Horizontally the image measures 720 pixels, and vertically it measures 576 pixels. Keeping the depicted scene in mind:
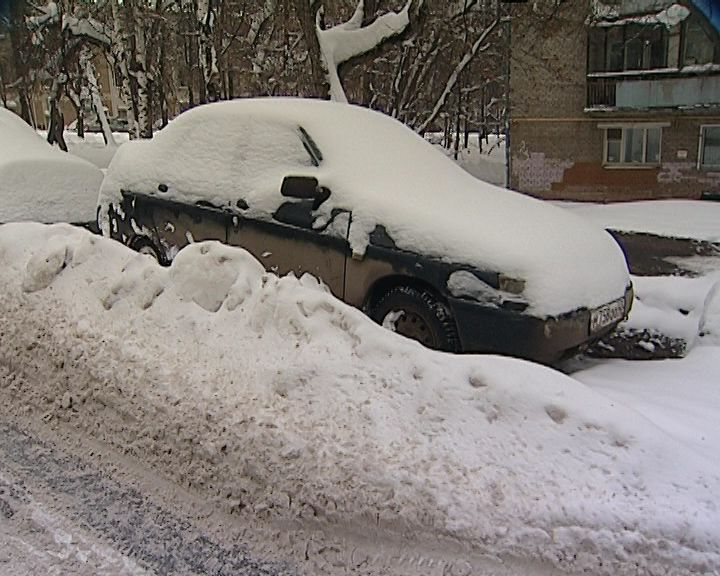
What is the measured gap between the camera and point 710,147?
17984 millimetres

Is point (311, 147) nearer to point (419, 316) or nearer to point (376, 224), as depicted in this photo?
point (376, 224)

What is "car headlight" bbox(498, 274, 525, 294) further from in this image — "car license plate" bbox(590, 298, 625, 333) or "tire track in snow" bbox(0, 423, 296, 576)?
"tire track in snow" bbox(0, 423, 296, 576)

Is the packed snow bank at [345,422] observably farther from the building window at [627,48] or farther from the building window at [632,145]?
the building window at [627,48]

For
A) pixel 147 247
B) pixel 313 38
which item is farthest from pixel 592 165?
pixel 147 247

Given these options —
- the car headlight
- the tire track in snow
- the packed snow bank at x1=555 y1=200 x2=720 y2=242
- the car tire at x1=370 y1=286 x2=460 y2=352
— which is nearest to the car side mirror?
the car tire at x1=370 y1=286 x2=460 y2=352

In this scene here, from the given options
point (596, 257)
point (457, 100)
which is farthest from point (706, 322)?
point (457, 100)

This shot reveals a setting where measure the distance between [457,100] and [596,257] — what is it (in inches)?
865

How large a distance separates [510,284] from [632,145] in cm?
1673

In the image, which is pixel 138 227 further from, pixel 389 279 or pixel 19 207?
pixel 389 279

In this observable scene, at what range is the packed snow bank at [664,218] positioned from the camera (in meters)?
11.6

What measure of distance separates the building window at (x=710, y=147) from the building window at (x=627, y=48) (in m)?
2.05

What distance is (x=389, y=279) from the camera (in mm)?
4547

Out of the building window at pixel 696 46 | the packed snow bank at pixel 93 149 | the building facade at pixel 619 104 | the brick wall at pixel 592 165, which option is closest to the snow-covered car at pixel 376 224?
the building facade at pixel 619 104

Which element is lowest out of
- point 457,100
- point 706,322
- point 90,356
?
point 706,322
